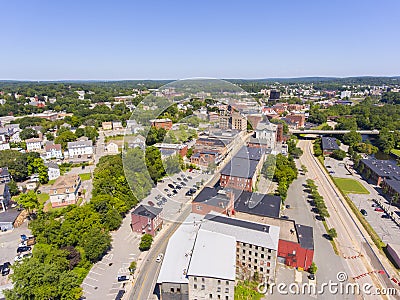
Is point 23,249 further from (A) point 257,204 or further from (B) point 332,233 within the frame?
(B) point 332,233

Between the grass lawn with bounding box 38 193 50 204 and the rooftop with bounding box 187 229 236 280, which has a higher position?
the rooftop with bounding box 187 229 236 280

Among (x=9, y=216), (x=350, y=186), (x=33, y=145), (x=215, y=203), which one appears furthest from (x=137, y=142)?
(x=33, y=145)

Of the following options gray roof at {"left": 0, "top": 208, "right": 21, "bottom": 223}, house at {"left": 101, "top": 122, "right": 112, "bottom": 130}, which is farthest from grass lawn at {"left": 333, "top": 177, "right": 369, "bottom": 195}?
house at {"left": 101, "top": 122, "right": 112, "bottom": 130}

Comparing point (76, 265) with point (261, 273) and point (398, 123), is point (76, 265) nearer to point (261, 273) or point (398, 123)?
point (261, 273)

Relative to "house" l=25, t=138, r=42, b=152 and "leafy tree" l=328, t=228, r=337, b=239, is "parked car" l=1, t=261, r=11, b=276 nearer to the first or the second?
"leafy tree" l=328, t=228, r=337, b=239

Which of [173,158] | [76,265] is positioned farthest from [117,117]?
[76,265]

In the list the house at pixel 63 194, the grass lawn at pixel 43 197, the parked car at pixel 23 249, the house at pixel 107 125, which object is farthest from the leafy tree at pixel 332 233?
the house at pixel 107 125

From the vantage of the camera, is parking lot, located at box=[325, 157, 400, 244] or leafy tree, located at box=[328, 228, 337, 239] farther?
parking lot, located at box=[325, 157, 400, 244]
